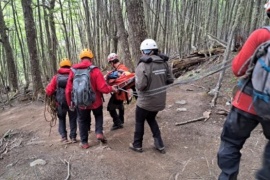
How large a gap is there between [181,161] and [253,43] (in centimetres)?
222

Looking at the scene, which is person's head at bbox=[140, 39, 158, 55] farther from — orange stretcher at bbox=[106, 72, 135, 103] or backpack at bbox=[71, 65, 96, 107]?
backpack at bbox=[71, 65, 96, 107]

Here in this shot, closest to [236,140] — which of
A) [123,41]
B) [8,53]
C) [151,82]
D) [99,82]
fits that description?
[151,82]

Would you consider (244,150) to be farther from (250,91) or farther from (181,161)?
(250,91)

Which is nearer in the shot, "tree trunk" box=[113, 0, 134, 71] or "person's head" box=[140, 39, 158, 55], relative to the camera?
"person's head" box=[140, 39, 158, 55]

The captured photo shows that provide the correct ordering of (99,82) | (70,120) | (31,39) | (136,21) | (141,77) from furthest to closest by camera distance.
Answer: (31,39)
(136,21)
(70,120)
(99,82)
(141,77)

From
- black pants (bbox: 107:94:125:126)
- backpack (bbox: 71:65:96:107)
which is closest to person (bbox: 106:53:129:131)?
black pants (bbox: 107:94:125:126)

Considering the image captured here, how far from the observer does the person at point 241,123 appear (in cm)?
227

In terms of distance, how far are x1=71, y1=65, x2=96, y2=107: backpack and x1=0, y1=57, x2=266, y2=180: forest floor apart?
811 mm

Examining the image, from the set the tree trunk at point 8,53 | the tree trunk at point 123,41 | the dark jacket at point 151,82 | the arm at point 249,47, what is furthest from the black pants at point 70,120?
the tree trunk at point 8,53

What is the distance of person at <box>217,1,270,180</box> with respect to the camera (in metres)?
2.27

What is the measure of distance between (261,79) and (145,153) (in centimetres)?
247

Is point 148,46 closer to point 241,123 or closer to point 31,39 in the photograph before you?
point 241,123

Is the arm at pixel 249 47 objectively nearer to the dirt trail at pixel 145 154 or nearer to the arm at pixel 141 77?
the arm at pixel 141 77

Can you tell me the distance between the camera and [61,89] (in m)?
4.90
